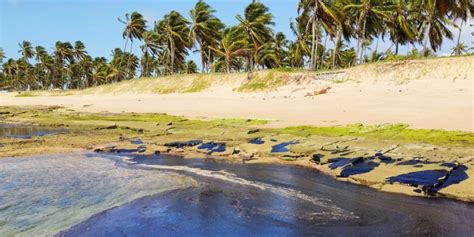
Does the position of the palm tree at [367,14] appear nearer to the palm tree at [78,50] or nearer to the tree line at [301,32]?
the tree line at [301,32]

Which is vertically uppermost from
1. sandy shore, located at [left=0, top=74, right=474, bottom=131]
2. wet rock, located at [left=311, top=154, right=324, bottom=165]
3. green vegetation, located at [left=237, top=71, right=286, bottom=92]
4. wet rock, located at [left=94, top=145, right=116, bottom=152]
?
green vegetation, located at [left=237, top=71, right=286, bottom=92]

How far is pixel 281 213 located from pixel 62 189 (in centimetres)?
505

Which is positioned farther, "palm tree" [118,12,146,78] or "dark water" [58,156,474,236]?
"palm tree" [118,12,146,78]

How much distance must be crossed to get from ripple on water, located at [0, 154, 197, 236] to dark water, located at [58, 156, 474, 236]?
1.63 feet

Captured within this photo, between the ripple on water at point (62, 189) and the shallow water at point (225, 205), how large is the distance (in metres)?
0.02

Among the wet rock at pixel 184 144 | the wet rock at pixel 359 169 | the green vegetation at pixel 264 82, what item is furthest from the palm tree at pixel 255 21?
the wet rock at pixel 359 169

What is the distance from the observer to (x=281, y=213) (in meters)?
7.36

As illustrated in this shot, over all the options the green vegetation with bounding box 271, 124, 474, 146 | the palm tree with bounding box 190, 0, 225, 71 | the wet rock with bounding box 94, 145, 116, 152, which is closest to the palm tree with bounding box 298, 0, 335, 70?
the palm tree with bounding box 190, 0, 225, 71

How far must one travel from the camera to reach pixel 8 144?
1684 cm

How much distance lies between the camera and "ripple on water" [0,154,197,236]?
22.8 ft

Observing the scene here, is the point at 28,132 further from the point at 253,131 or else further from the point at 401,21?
the point at 401,21

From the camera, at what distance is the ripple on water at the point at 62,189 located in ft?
22.8

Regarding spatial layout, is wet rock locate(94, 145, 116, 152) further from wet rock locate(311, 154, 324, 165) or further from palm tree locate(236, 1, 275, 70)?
palm tree locate(236, 1, 275, 70)

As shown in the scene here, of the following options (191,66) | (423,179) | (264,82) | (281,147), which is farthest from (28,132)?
(191,66)
